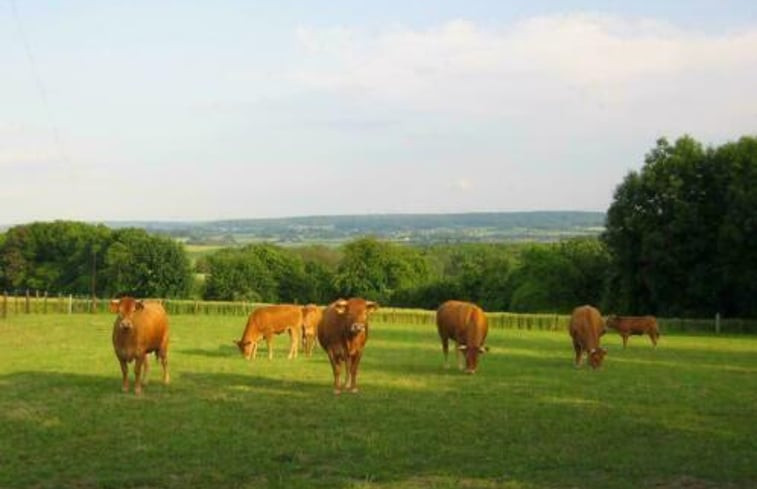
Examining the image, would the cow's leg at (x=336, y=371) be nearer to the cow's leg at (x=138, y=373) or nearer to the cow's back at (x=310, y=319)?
the cow's leg at (x=138, y=373)

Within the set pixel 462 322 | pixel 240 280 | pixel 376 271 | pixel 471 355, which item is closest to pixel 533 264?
pixel 376 271

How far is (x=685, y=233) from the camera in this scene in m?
56.7

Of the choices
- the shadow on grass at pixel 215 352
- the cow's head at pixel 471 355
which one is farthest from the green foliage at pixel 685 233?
the cow's head at pixel 471 355

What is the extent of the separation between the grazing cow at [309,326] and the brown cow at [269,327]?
0.27 metres

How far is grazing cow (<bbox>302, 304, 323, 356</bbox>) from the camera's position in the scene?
27797 mm

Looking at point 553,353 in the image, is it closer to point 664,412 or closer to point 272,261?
point 664,412

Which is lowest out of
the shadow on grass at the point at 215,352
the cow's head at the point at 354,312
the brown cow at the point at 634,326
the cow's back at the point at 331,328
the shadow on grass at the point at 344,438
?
the shadow on grass at the point at 215,352

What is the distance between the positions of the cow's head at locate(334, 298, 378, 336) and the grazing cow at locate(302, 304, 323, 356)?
384 inches

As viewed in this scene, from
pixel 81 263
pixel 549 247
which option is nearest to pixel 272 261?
pixel 81 263

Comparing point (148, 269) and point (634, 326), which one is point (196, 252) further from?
point (634, 326)

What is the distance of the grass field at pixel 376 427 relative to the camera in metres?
10.6

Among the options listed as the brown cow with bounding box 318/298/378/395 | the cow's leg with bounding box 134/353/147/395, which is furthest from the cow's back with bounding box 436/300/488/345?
the cow's leg with bounding box 134/353/147/395

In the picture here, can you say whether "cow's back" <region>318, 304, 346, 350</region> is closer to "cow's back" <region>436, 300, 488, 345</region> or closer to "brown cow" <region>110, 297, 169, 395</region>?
"brown cow" <region>110, 297, 169, 395</region>

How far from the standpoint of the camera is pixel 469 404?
1617 cm
